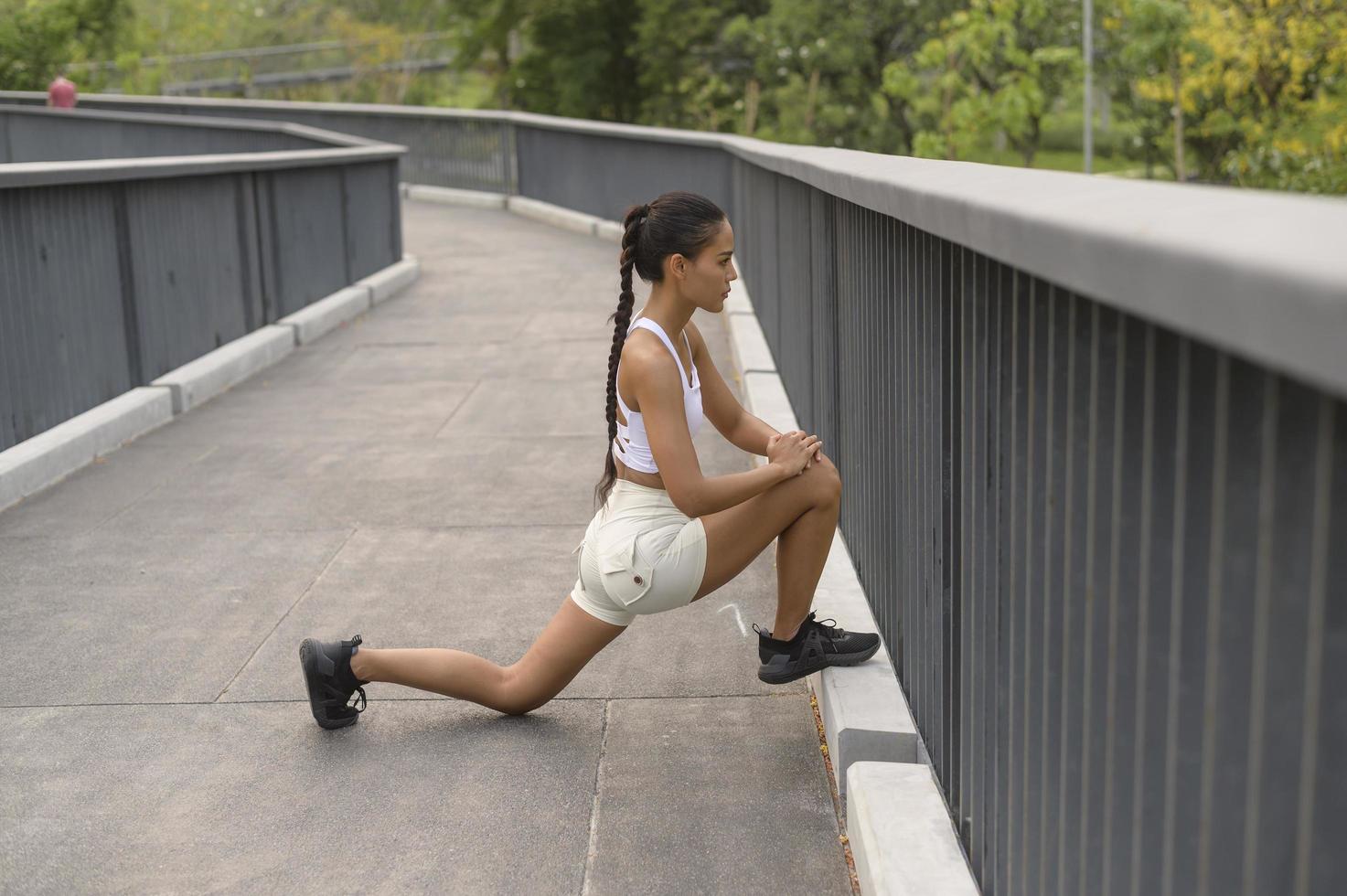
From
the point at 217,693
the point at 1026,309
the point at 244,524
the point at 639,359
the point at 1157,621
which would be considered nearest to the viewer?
the point at 1157,621

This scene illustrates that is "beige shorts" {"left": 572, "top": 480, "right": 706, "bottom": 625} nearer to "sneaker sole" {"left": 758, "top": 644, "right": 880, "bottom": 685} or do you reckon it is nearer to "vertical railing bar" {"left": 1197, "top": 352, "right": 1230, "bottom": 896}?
"sneaker sole" {"left": 758, "top": 644, "right": 880, "bottom": 685}

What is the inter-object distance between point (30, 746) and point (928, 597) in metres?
2.62

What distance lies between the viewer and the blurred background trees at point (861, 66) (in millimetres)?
28844

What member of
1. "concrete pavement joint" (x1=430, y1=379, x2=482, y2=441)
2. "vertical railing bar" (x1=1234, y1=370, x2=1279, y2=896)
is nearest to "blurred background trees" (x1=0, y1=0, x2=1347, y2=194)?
"concrete pavement joint" (x1=430, y1=379, x2=482, y2=441)

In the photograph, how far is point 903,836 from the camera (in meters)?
3.31

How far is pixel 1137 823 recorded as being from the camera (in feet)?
6.75

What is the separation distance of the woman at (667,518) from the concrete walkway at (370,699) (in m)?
0.20

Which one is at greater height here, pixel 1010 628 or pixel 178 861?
pixel 1010 628

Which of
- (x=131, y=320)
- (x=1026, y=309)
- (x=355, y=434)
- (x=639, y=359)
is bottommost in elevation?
(x=355, y=434)

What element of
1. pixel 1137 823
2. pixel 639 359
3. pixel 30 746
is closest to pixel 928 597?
pixel 639 359

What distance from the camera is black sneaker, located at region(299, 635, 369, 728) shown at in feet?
14.5

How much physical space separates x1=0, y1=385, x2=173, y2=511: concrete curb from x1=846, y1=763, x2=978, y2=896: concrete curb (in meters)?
4.93

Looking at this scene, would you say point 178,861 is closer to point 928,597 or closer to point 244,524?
point 928,597

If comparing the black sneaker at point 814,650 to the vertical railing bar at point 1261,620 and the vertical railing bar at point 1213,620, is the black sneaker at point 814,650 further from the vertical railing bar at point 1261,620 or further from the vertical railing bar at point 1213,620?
the vertical railing bar at point 1261,620
